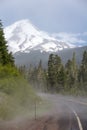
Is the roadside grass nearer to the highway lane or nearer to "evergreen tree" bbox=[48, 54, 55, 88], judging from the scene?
the highway lane

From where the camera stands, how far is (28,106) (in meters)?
35.5

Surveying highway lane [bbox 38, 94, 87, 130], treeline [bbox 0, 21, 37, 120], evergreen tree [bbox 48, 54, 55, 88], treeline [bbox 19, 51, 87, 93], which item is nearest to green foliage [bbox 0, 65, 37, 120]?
Answer: treeline [bbox 0, 21, 37, 120]

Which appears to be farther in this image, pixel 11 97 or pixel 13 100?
pixel 11 97

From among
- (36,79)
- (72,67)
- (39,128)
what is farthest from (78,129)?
(36,79)

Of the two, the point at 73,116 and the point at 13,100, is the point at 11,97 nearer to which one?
the point at 13,100

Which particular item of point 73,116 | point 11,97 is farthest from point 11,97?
point 73,116

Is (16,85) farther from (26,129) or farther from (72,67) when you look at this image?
(72,67)

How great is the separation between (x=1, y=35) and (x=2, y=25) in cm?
190

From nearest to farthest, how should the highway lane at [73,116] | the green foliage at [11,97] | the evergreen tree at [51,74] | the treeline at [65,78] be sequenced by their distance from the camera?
the highway lane at [73,116] → the green foliage at [11,97] → the treeline at [65,78] → the evergreen tree at [51,74]

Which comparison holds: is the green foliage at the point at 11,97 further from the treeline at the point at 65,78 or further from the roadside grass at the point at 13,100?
the treeline at the point at 65,78

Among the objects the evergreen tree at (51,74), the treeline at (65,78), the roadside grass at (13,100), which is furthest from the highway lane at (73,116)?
the evergreen tree at (51,74)

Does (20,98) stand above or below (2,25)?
below

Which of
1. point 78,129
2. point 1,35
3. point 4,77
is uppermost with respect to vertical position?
point 1,35

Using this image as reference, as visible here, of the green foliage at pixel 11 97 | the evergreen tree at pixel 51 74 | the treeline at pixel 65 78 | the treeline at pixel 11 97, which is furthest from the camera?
the evergreen tree at pixel 51 74
